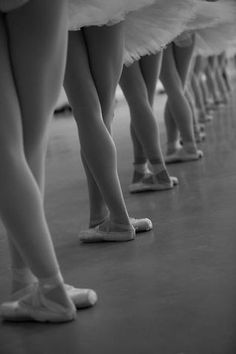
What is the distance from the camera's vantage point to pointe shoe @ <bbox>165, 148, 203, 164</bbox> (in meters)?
4.44

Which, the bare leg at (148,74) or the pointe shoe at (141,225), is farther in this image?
the bare leg at (148,74)

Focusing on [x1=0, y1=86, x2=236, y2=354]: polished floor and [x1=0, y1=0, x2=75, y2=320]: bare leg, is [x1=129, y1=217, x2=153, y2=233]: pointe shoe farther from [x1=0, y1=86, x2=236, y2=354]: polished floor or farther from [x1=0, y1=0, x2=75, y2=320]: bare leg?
[x1=0, y1=0, x2=75, y2=320]: bare leg

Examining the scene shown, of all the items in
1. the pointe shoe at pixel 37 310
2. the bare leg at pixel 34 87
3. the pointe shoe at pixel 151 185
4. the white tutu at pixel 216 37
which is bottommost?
the pointe shoe at pixel 151 185

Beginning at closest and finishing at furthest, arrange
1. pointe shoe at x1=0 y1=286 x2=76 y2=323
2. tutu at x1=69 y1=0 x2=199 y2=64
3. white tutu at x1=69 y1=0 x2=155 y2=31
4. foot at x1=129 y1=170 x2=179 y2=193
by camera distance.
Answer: pointe shoe at x1=0 y1=286 x2=76 y2=323, white tutu at x1=69 y1=0 x2=155 y2=31, tutu at x1=69 y1=0 x2=199 y2=64, foot at x1=129 y1=170 x2=179 y2=193

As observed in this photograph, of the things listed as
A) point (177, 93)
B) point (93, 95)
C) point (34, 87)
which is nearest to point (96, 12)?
point (93, 95)

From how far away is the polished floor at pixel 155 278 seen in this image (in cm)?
161

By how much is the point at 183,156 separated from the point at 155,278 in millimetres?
2455

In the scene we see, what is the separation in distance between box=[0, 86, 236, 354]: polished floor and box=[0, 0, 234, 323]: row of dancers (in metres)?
0.08

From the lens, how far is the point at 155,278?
2041 mm

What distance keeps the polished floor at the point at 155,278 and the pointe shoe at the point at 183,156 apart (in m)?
0.66

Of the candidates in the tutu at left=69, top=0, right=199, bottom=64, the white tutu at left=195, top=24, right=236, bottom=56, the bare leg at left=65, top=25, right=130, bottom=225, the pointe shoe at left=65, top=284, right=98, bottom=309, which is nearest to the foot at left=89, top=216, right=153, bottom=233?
the bare leg at left=65, top=25, right=130, bottom=225

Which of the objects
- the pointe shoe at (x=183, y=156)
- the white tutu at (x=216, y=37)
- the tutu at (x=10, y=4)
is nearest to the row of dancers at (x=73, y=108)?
the tutu at (x=10, y=4)

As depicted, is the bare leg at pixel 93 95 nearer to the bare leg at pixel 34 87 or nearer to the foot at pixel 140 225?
the foot at pixel 140 225

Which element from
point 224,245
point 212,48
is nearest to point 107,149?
point 224,245
